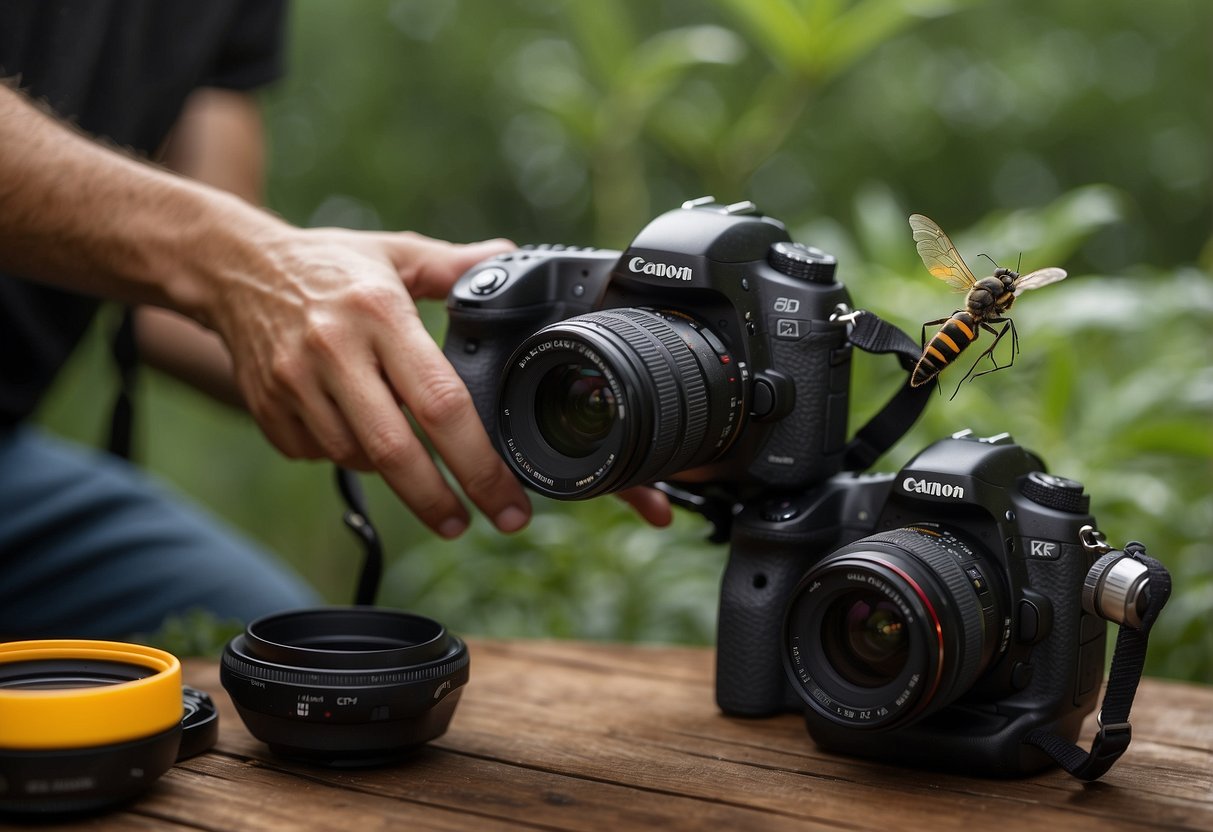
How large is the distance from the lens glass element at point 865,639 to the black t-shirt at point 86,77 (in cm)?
104

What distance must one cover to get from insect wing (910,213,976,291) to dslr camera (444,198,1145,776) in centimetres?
8

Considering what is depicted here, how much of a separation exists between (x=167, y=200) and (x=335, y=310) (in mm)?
Answer: 224

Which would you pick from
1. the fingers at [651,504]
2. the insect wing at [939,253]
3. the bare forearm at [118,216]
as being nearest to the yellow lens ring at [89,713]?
the bare forearm at [118,216]

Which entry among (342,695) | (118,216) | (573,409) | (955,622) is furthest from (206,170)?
(955,622)

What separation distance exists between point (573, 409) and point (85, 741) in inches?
17.2

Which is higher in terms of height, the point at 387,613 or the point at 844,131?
the point at 844,131

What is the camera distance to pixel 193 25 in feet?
5.46

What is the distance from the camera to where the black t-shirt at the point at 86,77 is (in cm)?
144

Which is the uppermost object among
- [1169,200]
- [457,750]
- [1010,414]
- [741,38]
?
[741,38]

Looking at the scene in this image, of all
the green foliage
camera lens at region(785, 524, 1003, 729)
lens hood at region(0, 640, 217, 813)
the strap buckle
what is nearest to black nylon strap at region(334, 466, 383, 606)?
lens hood at region(0, 640, 217, 813)

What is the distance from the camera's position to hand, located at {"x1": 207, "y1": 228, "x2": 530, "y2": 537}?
109 centimetres

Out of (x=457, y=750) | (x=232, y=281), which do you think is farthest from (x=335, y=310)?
(x=457, y=750)

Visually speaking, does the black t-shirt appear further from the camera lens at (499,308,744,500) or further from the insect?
the insect

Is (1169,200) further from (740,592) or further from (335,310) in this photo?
(335,310)
